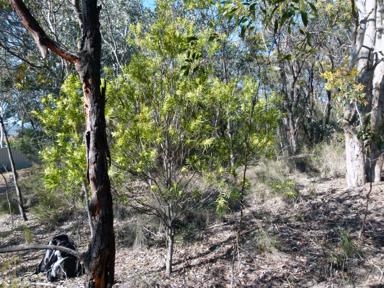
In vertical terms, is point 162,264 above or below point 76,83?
below

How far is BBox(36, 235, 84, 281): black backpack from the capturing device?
3.64m

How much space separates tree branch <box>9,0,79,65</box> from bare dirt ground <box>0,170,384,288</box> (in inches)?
93.0

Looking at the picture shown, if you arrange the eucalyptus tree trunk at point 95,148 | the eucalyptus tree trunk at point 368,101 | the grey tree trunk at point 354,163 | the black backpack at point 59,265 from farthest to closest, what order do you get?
the grey tree trunk at point 354,163 → the eucalyptus tree trunk at point 368,101 → the black backpack at point 59,265 → the eucalyptus tree trunk at point 95,148

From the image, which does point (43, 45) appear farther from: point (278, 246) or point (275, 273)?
point (278, 246)

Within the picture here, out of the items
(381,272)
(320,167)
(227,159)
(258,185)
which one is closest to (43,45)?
(227,159)

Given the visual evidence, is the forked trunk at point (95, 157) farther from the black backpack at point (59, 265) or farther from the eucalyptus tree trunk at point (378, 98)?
the eucalyptus tree trunk at point (378, 98)

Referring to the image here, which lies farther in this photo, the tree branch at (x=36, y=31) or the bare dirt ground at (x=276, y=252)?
the bare dirt ground at (x=276, y=252)

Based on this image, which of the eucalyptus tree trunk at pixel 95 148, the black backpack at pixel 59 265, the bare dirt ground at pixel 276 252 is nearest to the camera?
the eucalyptus tree trunk at pixel 95 148

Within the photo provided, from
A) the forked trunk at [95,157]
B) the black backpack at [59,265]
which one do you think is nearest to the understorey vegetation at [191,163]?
the forked trunk at [95,157]

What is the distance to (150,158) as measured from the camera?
2.72m

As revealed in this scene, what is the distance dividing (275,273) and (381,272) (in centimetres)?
116

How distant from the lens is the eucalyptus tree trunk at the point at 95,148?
166cm

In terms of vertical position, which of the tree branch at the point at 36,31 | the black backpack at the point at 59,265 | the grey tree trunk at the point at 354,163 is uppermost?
the tree branch at the point at 36,31

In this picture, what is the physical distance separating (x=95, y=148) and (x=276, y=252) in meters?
3.12
